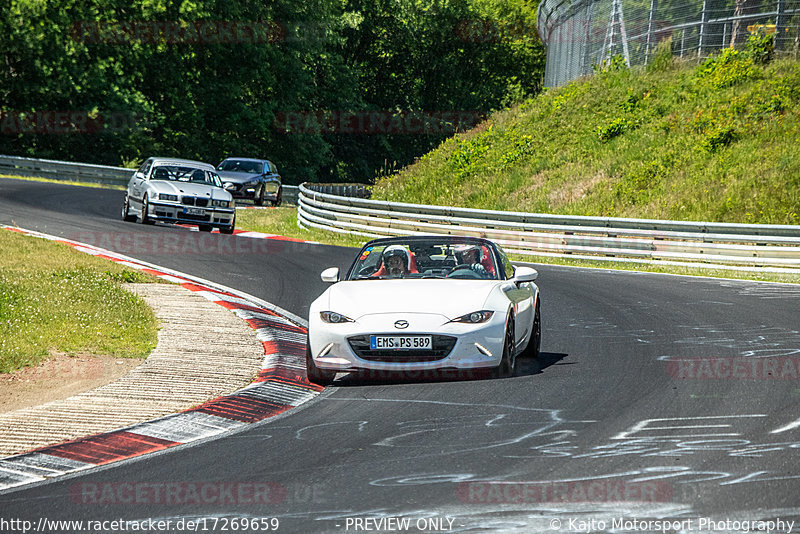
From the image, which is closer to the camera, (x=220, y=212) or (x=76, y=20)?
(x=220, y=212)

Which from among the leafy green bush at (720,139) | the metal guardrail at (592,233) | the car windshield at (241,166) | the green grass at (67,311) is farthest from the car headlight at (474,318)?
the car windshield at (241,166)

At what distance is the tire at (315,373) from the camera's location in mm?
9078

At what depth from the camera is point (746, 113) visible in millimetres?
31297

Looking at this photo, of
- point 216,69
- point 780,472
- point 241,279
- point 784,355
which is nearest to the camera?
point 780,472

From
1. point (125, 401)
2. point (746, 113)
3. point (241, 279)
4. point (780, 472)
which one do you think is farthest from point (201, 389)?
point (746, 113)

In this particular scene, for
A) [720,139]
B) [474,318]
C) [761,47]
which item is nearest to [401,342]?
[474,318]

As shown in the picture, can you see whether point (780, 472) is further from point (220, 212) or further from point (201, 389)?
point (220, 212)

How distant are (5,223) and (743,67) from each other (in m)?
22.5

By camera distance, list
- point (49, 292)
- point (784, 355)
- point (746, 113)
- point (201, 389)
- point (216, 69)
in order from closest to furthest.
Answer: point (201, 389), point (784, 355), point (49, 292), point (746, 113), point (216, 69)

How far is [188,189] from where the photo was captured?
24250 millimetres

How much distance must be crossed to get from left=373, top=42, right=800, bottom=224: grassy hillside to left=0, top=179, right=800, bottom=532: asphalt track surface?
17.2 metres

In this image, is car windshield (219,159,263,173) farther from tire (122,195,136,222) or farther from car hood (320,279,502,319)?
car hood (320,279,502,319)

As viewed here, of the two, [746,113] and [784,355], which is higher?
[746,113]

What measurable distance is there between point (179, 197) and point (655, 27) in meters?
18.9
